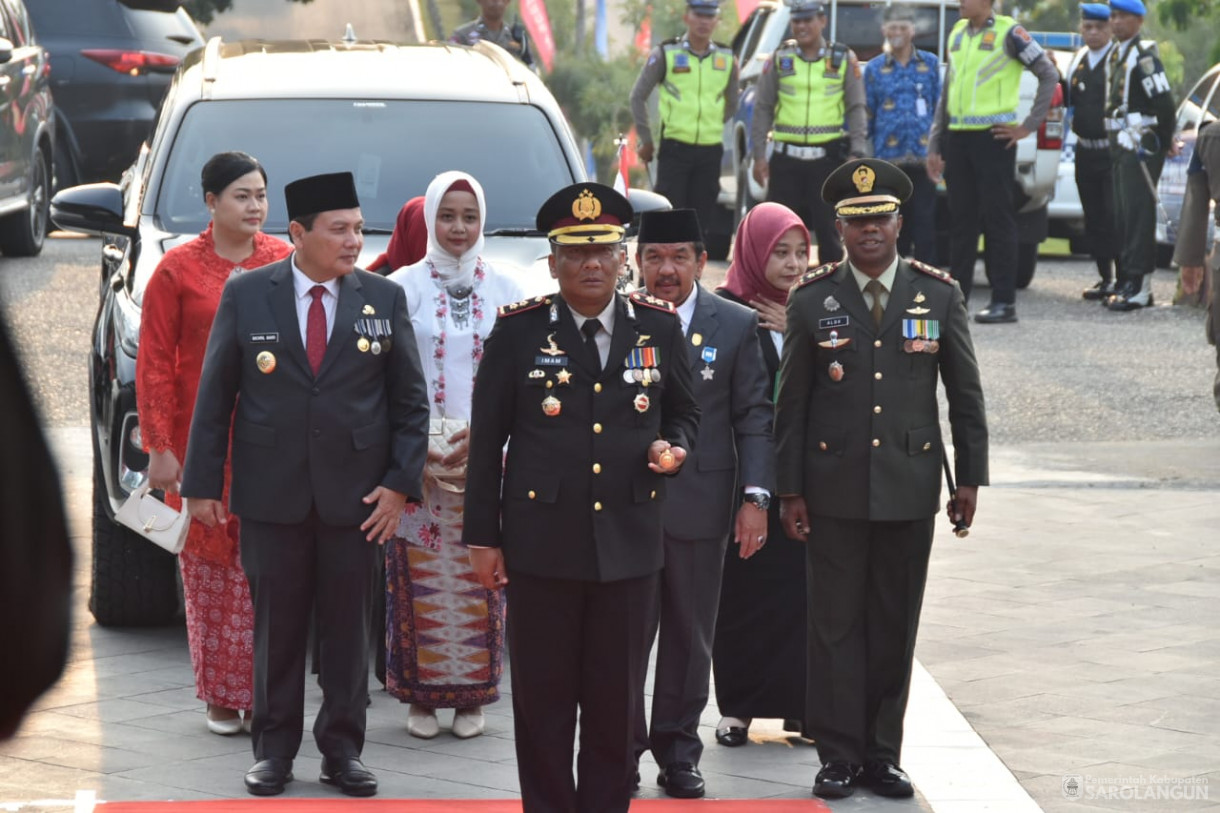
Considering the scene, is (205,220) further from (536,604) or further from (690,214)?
(536,604)

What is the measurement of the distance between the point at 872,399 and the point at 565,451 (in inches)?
43.0

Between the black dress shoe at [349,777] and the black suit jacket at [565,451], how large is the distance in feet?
3.05

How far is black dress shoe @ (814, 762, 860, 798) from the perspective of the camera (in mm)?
4855

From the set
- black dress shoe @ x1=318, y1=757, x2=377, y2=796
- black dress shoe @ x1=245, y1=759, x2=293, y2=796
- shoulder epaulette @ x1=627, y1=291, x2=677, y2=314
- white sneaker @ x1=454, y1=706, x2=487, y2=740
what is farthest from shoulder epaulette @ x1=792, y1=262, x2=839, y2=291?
black dress shoe @ x1=245, y1=759, x2=293, y2=796

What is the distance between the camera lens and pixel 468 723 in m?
5.49

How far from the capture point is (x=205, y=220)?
6.79m

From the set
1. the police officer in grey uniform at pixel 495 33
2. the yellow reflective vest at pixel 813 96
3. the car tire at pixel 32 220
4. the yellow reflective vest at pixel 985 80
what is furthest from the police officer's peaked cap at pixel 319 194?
the car tire at pixel 32 220

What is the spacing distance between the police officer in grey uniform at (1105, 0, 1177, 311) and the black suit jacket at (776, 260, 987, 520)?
972 cm

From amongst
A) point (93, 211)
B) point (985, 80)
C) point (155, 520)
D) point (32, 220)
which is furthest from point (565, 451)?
point (32, 220)

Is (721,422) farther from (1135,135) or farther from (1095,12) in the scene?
(1095,12)

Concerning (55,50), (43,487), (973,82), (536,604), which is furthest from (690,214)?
(55,50)

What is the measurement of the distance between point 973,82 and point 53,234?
8934 millimetres

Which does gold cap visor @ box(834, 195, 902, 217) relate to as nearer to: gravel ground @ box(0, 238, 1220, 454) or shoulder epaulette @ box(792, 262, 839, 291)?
shoulder epaulette @ box(792, 262, 839, 291)

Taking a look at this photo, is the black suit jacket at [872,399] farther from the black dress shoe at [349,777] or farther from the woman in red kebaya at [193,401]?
the woman in red kebaya at [193,401]
